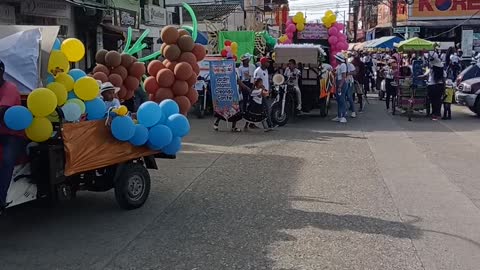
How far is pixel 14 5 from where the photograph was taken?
14867mm

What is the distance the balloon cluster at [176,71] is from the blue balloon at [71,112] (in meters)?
2.33

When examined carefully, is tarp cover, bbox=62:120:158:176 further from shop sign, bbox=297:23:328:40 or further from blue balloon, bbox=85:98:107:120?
shop sign, bbox=297:23:328:40

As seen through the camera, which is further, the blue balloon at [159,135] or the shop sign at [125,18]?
the shop sign at [125,18]

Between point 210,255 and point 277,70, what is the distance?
11481mm

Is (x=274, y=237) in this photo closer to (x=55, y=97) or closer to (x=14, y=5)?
(x=55, y=97)

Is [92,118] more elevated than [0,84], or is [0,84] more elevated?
[0,84]

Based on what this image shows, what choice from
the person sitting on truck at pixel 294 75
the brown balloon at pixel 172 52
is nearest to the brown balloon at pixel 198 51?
the brown balloon at pixel 172 52

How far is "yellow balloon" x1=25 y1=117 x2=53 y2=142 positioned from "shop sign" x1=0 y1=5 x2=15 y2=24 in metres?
Result: 10.0

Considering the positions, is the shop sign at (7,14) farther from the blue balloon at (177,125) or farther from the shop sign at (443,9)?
the shop sign at (443,9)

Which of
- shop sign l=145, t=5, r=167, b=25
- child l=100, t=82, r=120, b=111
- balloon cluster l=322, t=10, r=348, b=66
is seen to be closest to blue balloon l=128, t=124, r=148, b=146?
child l=100, t=82, r=120, b=111

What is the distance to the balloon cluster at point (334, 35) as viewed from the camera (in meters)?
24.1

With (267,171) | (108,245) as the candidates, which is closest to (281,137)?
(267,171)

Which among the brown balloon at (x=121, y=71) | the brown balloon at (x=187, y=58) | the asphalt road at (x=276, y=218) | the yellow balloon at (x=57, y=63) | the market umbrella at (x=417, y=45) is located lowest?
the asphalt road at (x=276, y=218)

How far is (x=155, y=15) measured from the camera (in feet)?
95.9
